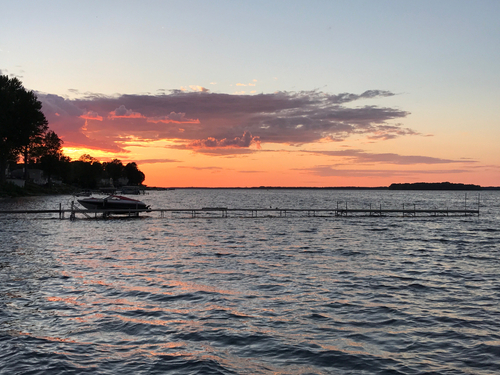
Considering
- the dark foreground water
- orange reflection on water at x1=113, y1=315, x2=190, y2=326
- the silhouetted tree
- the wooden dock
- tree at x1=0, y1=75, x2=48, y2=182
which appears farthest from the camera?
the silhouetted tree

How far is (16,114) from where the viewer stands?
84.6 metres

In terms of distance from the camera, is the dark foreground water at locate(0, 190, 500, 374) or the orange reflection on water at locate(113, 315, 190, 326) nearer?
the dark foreground water at locate(0, 190, 500, 374)

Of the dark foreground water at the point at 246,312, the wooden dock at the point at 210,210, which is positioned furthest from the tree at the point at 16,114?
the dark foreground water at the point at 246,312

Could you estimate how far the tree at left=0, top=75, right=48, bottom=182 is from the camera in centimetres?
8275

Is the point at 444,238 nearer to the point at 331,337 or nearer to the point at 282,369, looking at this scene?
the point at 331,337

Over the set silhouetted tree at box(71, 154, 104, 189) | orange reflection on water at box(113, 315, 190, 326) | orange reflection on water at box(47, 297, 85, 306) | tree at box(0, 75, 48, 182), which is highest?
tree at box(0, 75, 48, 182)

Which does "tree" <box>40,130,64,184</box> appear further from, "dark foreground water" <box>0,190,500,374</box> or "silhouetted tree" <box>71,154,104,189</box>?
"dark foreground water" <box>0,190,500,374</box>

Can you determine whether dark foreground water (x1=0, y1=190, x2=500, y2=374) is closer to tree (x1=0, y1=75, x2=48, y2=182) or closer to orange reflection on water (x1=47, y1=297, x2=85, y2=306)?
orange reflection on water (x1=47, y1=297, x2=85, y2=306)

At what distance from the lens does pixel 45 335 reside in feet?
36.4

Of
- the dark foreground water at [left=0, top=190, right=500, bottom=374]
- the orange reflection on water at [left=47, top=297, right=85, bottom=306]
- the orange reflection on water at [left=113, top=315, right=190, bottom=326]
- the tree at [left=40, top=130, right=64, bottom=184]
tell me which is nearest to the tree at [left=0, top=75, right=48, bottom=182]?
the tree at [left=40, top=130, right=64, bottom=184]

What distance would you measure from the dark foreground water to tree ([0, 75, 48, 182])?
67844 mm

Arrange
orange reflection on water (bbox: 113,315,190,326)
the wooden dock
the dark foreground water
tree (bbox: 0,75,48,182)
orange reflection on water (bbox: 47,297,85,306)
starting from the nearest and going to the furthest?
the dark foreground water
orange reflection on water (bbox: 113,315,190,326)
orange reflection on water (bbox: 47,297,85,306)
the wooden dock
tree (bbox: 0,75,48,182)

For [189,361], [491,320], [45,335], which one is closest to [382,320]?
[491,320]

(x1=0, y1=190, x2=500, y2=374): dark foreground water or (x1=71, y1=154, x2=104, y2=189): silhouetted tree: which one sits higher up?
(x1=71, y1=154, x2=104, y2=189): silhouetted tree
